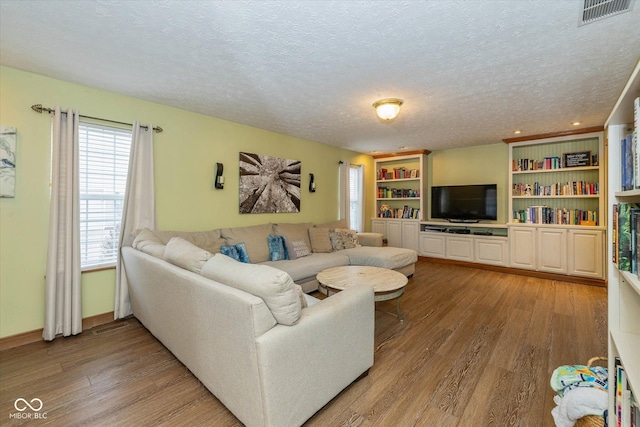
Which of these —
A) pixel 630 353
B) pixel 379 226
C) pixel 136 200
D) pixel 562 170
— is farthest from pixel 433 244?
pixel 136 200

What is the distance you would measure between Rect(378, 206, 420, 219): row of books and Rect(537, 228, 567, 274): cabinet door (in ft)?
6.93

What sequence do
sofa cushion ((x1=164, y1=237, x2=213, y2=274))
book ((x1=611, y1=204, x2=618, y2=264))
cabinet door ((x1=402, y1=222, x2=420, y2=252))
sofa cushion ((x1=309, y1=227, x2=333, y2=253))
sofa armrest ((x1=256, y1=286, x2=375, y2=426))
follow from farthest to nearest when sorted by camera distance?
cabinet door ((x1=402, y1=222, x2=420, y2=252)) < sofa cushion ((x1=309, y1=227, x2=333, y2=253)) < sofa cushion ((x1=164, y1=237, x2=213, y2=274)) < sofa armrest ((x1=256, y1=286, x2=375, y2=426)) < book ((x1=611, y1=204, x2=618, y2=264))

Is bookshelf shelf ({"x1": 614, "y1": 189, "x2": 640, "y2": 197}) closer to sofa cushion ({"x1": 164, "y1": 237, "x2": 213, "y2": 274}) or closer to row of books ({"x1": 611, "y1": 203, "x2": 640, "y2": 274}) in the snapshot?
row of books ({"x1": 611, "y1": 203, "x2": 640, "y2": 274})

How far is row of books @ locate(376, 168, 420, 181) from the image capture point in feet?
20.1

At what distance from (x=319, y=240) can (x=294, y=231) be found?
0.44m

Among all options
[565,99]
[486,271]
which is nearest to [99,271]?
[565,99]

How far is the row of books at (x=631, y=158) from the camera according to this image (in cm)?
94

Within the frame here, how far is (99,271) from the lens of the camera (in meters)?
2.85

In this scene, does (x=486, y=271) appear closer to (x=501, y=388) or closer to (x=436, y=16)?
(x=501, y=388)

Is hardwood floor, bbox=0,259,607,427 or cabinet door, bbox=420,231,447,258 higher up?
cabinet door, bbox=420,231,447,258

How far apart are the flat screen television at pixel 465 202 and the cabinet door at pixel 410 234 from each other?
0.44 m

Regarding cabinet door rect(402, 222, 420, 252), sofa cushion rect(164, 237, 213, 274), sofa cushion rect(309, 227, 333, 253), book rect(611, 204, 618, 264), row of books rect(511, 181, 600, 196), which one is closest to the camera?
book rect(611, 204, 618, 264)

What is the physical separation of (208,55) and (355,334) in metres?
2.30

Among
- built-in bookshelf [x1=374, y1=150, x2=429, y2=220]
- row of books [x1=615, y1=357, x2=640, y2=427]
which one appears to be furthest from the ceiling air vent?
built-in bookshelf [x1=374, y1=150, x2=429, y2=220]
